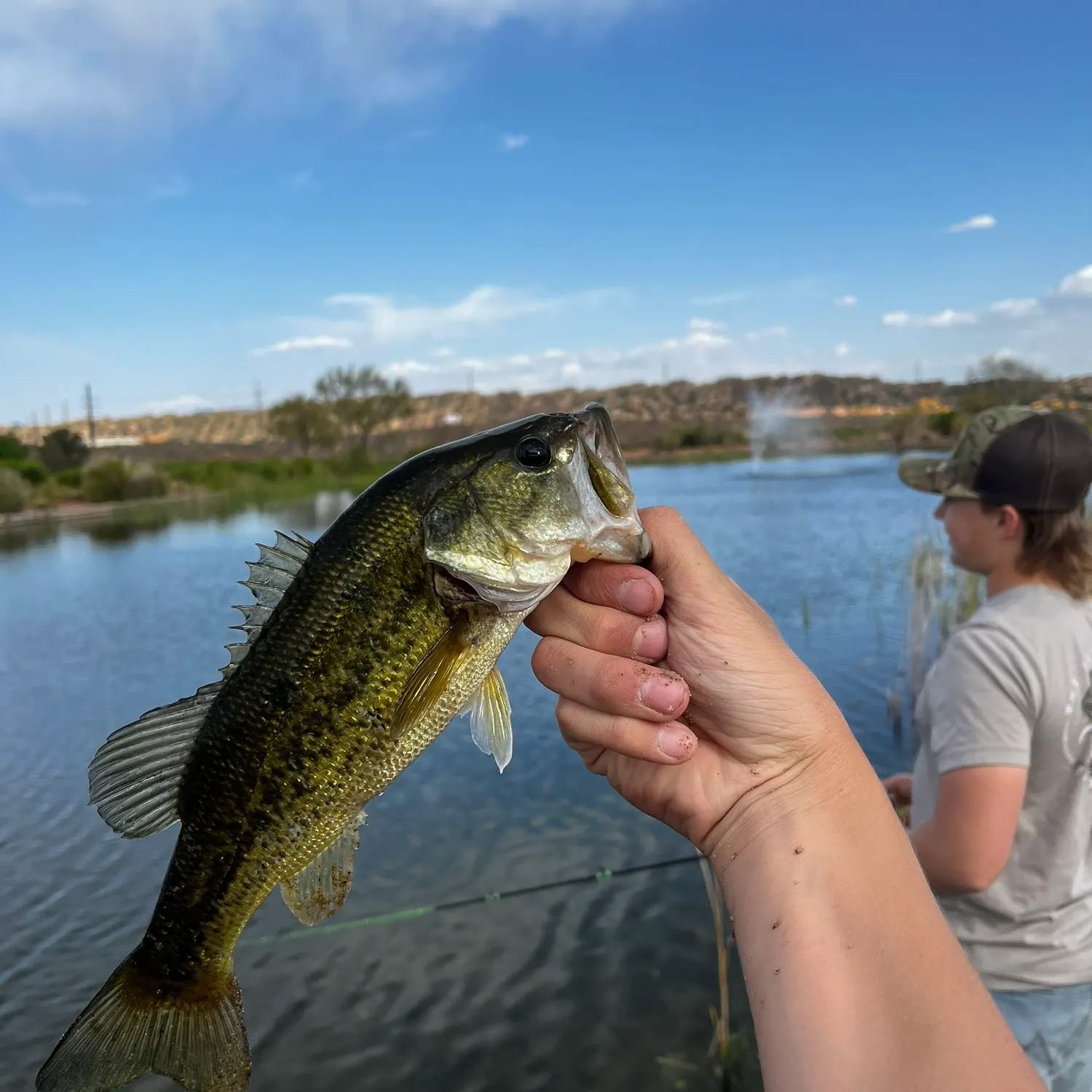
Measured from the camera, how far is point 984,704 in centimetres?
316

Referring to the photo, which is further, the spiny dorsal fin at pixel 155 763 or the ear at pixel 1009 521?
the ear at pixel 1009 521

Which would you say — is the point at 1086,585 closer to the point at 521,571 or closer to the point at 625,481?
the point at 625,481

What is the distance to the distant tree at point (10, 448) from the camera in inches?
1933

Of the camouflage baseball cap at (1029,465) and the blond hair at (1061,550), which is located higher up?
the camouflage baseball cap at (1029,465)

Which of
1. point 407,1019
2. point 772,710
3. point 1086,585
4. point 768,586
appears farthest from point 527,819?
point 768,586

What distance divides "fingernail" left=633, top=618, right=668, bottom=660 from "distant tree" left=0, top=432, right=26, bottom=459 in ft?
183

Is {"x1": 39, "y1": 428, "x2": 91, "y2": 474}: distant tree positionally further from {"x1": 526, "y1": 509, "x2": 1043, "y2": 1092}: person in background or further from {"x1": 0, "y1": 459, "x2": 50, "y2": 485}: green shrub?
{"x1": 526, "y1": 509, "x2": 1043, "y2": 1092}: person in background

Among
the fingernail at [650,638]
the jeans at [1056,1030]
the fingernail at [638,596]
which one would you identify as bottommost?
the jeans at [1056,1030]

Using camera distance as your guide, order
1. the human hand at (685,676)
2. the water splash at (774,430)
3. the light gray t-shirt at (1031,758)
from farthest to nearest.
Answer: the water splash at (774,430) < the light gray t-shirt at (1031,758) < the human hand at (685,676)

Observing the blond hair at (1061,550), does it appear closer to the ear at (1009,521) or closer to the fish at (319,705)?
the ear at (1009,521)

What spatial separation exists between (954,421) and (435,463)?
136ft

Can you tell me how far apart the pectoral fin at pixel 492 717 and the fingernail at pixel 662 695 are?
1.24ft

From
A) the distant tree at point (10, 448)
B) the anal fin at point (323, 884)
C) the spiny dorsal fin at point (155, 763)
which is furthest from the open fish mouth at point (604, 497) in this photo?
the distant tree at point (10, 448)

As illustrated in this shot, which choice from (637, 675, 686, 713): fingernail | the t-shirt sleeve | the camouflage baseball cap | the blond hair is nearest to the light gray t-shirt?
the t-shirt sleeve
